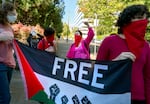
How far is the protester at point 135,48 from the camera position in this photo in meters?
4.17

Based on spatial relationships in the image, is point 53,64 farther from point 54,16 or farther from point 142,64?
point 54,16

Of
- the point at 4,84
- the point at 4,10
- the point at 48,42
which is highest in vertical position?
the point at 4,10

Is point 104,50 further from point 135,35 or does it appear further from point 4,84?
point 4,84

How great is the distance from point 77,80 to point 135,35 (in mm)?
724

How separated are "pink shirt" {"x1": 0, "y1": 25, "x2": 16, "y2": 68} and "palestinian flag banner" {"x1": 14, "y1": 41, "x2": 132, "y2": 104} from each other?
2.61 feet

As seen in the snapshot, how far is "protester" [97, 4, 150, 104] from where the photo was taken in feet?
13.7

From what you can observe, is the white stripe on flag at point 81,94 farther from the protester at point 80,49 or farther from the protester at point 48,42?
the protester at point 80,49

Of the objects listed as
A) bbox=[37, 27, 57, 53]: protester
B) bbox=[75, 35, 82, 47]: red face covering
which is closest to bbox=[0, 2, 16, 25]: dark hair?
bbox=[37, 27, 57, 53]: protester

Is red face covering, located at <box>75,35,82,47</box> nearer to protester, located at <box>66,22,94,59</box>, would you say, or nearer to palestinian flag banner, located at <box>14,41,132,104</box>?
protester, located at <box>66,22,94,59</box>

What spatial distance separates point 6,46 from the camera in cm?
581

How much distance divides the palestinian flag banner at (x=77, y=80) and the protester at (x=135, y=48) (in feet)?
0.22

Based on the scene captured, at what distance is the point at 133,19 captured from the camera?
13.9ft

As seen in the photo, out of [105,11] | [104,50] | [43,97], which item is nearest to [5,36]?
[43,97]

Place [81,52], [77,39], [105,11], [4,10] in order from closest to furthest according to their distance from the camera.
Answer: [4,10]
[81,52]
[77,39]
[105,11]
